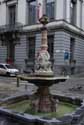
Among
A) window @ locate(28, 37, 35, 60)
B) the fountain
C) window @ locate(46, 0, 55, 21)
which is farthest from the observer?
window @ locate(28, 37, 35, 60)

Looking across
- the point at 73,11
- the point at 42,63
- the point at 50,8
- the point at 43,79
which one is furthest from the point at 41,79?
the point at 73,11

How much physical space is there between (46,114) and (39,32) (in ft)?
95.4

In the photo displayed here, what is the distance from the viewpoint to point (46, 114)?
26.8 feet

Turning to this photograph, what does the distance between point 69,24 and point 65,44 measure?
3.05 meters

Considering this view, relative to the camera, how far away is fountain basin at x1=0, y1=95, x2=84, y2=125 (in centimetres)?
663

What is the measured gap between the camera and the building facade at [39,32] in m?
34.7

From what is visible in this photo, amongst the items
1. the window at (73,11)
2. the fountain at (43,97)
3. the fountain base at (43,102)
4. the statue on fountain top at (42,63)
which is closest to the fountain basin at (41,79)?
the fountain at (43,97)

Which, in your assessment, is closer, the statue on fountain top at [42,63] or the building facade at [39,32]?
the statue on fountain top at [42,63]

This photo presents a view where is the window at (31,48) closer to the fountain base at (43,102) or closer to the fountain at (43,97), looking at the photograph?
the fountain at (43,97)

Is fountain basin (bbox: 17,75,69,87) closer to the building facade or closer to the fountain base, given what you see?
the fountain base

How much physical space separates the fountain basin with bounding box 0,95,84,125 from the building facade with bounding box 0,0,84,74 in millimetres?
24381

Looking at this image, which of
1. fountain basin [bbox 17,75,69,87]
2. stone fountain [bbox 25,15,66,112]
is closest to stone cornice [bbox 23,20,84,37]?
stone fountain [bbox 25,15,66,112]

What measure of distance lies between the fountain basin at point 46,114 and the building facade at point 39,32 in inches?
960

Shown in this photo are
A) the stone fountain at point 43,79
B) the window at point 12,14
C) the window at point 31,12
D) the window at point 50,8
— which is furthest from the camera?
the window at point 12,14
